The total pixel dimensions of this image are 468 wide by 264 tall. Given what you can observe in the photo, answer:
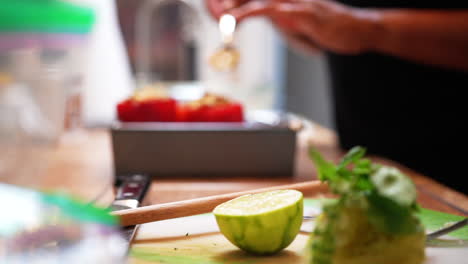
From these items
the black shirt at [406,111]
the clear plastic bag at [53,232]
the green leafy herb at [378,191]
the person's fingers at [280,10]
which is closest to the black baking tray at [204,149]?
the person's fingers at [280,10]

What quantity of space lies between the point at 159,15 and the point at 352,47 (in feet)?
10.2

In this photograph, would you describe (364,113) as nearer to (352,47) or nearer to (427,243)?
(352,47)

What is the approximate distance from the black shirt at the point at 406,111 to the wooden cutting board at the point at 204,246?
61cm

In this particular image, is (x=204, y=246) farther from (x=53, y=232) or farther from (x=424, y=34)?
(x=424, y=34)

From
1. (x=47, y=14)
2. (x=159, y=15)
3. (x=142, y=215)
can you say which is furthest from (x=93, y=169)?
(x=159, y=15)

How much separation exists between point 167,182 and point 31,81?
26 centimetres

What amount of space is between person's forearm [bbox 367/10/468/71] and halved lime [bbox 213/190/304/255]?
0.71 m

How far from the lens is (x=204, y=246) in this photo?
549 millimetres

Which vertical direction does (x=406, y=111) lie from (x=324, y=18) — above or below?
below

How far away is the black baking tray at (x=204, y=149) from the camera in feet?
3.19

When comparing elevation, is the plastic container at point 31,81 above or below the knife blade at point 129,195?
above

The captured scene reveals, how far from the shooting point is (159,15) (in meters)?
4.13

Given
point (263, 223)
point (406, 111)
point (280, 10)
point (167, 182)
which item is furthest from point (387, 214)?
point (406, 111)

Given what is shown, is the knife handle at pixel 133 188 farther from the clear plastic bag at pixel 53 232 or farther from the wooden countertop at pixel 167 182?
the clear plastic bag at pixel 53 232
